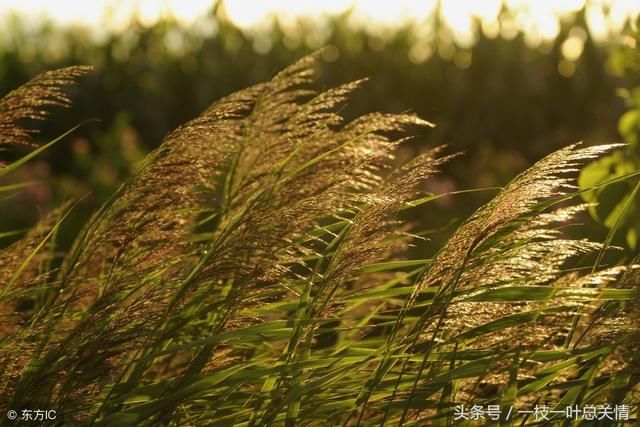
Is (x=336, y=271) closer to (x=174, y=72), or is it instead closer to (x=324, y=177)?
(x=324, y=177)

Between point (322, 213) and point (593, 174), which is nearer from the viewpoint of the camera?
point (322, 213)

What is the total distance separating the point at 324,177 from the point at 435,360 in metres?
0.51

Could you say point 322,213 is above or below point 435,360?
above

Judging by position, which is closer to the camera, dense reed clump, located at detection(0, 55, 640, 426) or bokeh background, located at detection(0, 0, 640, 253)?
dense reed clump, located at detection(0, 55, 640, 426)

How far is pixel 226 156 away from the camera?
8.73 ft

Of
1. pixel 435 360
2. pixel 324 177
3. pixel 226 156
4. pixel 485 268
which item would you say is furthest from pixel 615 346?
pixel 226 156

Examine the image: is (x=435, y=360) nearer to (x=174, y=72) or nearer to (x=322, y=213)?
(x=322, y=213)

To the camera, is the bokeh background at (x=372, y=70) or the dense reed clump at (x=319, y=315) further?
the bokeh background at (x=372, y=70)

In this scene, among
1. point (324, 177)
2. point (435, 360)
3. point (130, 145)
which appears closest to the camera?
point (435, 360)

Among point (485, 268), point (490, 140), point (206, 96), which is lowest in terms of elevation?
point (490, 140)

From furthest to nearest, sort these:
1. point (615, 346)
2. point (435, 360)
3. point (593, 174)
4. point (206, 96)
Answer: point (206, 96)
point (593, 174)
point (435, 360)
point (615, 346)

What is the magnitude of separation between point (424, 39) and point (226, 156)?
25.7ft

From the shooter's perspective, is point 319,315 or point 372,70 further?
point 372,70

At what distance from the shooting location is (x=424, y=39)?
10242mm
